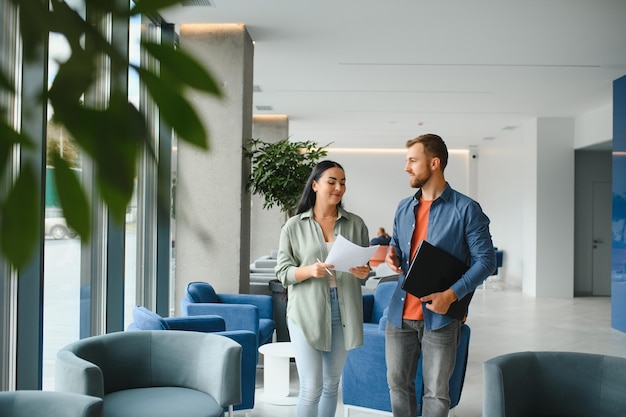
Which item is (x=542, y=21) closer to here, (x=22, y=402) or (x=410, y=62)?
(x=410, y=62)

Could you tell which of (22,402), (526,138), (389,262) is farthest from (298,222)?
(526,138)

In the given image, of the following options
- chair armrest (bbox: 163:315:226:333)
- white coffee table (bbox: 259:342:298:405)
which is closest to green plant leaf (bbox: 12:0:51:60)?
chair armrest (bbox: 163:315:226:333)

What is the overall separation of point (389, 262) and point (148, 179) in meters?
3.05

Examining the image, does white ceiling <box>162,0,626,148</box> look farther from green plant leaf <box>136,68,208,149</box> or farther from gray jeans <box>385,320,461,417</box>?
green plant leaf <box>136,68,208,149</box>

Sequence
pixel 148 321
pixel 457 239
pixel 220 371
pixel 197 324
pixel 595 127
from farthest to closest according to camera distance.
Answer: pixel 595 127 < pixel 197 324 < pixel 148 321 < pixel 220 371 < pixel 457 239

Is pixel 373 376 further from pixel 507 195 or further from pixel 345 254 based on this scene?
pixel 507 195

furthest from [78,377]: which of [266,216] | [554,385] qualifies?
[266,216]

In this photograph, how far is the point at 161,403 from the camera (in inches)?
133

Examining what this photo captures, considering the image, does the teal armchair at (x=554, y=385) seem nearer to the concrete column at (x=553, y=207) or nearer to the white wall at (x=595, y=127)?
the white wall at (x=595, y=127)

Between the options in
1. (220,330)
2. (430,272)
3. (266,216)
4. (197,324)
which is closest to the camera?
(430,272)

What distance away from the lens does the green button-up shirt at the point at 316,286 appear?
3.43 metres

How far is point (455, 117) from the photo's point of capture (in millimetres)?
13266

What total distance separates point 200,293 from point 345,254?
3089mm

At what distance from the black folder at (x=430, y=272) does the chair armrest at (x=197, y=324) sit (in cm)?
226
